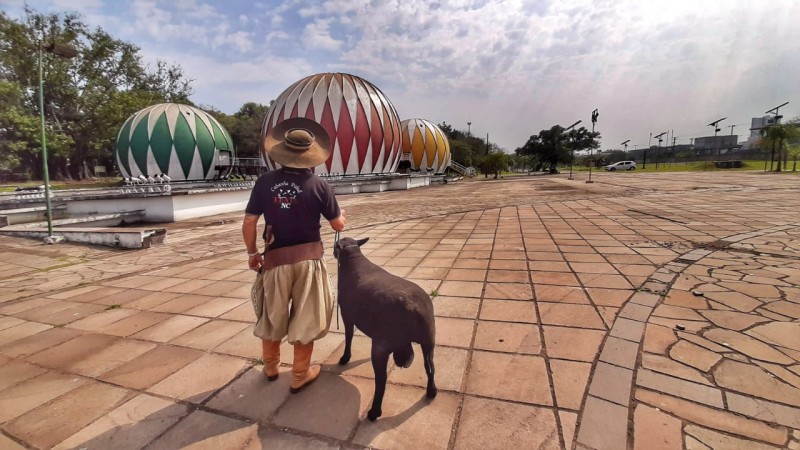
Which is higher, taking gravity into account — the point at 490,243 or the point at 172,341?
the point at 490,243

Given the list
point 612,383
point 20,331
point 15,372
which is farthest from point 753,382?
point 20,331

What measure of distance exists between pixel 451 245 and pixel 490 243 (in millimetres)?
692

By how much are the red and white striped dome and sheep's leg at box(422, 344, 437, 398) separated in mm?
18581

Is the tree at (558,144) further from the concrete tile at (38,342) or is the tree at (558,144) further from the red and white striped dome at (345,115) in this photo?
the concrete tile at (38,342)

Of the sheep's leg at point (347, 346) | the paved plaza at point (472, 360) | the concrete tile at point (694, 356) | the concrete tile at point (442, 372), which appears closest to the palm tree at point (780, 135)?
the paved plaza at point (472, 360)

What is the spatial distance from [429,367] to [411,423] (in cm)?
31

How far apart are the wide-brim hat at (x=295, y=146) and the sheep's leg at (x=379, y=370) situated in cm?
119

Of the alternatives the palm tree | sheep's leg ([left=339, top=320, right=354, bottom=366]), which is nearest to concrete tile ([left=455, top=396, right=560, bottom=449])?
sheep's leg ([left=339, top=320, right=354, bottom=366])

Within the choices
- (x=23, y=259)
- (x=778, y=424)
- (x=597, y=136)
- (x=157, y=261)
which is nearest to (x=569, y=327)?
(x=778, y=424)

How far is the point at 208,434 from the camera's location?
1.88 metres

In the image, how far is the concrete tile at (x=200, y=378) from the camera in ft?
7.34

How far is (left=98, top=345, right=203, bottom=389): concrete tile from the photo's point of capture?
241 cm

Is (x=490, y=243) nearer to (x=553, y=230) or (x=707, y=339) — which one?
(x=553, y=230)

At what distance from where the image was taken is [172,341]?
9.77 ft
